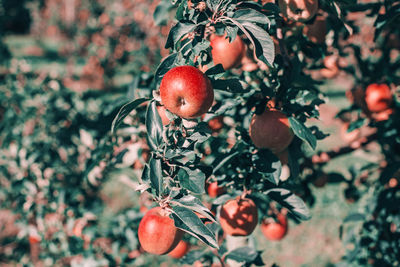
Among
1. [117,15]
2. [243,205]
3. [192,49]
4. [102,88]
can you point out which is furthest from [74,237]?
[102,88]

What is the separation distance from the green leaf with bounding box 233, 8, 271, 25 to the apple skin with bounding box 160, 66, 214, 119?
15 cm

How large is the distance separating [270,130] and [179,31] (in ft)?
1.11

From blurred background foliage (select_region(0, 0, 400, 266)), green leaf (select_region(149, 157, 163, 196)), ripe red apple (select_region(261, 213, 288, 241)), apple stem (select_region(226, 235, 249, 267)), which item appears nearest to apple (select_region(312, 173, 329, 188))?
blurred background foliage (select_region(0, 0, 400, 266))

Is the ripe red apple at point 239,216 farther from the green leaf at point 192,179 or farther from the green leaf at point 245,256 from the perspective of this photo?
the green leaf at point 192,179

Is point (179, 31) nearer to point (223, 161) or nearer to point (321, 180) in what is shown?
point (223, 161)

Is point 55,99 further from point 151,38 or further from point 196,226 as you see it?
point 151,38

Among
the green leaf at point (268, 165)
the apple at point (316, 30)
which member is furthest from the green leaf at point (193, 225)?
the apple at point (316, 30)

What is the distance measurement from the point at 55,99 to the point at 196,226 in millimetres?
1561

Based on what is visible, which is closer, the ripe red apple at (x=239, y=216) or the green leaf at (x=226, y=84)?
the green leaf at (x=226, y=84)

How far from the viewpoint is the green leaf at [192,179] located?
2.39 feet

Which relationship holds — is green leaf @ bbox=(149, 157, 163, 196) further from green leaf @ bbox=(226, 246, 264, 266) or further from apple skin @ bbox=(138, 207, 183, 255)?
green leaf @ bbox=(226, 246, 264, 266)

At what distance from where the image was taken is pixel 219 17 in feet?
2.53

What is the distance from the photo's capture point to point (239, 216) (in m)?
0.99

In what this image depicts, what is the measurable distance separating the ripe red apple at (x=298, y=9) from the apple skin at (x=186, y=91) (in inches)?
14.2
